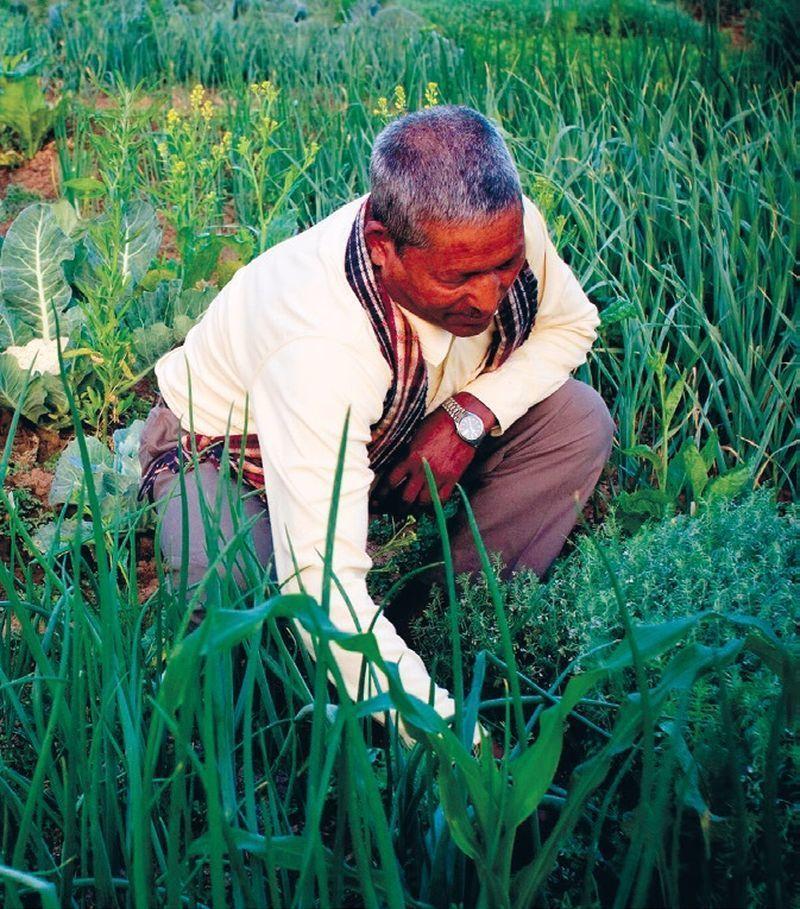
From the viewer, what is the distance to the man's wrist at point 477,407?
2.13m

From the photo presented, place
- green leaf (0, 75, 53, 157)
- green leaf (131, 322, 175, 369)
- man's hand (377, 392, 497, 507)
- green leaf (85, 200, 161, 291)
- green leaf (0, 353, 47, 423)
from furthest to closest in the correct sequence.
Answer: green leaf (0, 75, 53, 157), green leaf (85, 200, 161, 291), green leaf (131, 322, 175, 369), green leaf (0, 353, 47, 423), man's hand (377, 392, 497, 507)

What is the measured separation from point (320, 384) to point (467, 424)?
1.55 ft

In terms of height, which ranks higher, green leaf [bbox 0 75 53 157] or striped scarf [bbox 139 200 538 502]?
green leaf [bbox 0 75 53 157]

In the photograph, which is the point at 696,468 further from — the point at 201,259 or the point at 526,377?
the point at 201,259

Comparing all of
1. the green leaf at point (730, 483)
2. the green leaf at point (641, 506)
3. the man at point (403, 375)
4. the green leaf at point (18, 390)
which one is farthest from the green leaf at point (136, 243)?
the green leaf at point (730, 483)

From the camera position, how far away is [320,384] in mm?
1701

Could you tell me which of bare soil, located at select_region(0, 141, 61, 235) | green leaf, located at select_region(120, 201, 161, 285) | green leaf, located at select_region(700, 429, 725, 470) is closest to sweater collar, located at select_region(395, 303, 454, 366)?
green leaf, located at select_region(700, 429, 725, 470)

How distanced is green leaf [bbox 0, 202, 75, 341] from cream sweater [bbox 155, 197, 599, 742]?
2.83ft

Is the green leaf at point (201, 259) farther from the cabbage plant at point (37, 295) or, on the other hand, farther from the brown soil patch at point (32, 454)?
the brown soil patch at point (32, 454)

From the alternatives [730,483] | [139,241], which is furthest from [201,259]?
[730,483]

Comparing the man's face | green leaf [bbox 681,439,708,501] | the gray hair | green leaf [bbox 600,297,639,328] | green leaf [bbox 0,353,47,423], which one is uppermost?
the gray hair

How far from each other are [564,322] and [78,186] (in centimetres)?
169

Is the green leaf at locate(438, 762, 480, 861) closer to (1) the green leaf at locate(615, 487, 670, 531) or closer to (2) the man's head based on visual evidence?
(2) the man's head

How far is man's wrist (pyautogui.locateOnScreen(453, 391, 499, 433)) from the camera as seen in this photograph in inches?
83.7
